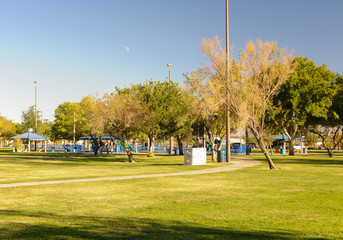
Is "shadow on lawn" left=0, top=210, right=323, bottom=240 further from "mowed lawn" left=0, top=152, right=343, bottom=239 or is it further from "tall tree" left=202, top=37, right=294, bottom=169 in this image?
"tall tree" left=202, top=37, right=294, bottom=169

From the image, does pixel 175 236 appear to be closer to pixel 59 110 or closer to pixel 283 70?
pixel 283 70

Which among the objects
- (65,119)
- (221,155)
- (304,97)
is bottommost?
(221,155)

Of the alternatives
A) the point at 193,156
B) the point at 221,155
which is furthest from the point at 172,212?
the point at 221,155

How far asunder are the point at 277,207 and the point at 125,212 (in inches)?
162

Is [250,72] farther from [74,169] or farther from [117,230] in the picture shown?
[117,230]

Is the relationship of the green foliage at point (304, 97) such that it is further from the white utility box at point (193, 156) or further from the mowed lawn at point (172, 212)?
the mowed lawn at point (172, 212)

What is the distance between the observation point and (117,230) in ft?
25.4

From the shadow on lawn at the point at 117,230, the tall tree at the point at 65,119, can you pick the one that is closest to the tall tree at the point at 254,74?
the shadow on lawn at the point at 117,230

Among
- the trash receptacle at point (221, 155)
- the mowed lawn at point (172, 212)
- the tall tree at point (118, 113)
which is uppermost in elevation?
the tall tree at point (118, 113)

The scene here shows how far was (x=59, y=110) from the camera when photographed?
281 feet

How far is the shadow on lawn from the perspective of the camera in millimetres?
7203

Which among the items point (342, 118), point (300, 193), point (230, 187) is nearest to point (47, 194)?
point (230, 187)

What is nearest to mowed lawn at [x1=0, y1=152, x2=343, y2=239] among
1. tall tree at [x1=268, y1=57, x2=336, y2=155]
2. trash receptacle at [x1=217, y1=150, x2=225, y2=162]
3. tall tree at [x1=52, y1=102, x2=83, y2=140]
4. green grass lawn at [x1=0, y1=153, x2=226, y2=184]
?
green grass lawn at [x1=0, y1=153, x2=226, y2=184]

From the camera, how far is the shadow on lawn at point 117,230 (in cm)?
720
